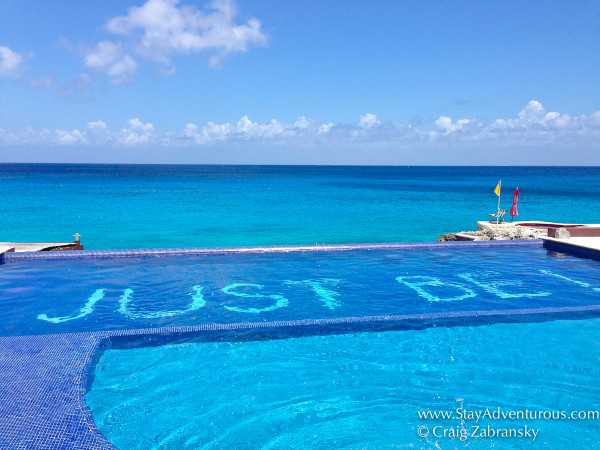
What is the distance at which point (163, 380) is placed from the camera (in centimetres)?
493

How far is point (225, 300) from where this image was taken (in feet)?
23.1

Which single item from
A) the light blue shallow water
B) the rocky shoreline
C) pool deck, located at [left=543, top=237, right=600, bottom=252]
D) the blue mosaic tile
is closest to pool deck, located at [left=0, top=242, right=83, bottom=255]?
the blue mosaic tile

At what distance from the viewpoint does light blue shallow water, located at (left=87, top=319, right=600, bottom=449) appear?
4137 millimetres

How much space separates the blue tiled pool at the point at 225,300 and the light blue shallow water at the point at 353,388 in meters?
0.15

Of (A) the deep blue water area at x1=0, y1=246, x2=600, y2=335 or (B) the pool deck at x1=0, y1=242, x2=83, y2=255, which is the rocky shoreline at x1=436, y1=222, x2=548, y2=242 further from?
(B) the pool deck at x1=0, y1=242, x2=83, y2=255

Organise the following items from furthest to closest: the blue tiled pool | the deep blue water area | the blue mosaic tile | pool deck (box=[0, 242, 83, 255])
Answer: pool deck (box=[0, 242, 83, 255]), the blue mosaic tile, the deep blue water area, the blue tiled pool

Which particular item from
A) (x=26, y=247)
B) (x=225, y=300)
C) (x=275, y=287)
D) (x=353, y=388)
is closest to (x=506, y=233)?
(x=275, y=287)

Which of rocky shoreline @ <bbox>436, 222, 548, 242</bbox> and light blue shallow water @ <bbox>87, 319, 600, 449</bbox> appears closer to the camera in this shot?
light blue shallow water @ <bbox>87, 319, 600, 449</bbox>

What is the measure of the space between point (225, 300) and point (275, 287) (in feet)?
3.43

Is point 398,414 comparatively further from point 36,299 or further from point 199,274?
point 36,299

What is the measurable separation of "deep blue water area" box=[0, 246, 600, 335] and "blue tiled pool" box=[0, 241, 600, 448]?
26mm

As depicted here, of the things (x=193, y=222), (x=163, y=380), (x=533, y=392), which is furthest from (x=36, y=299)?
(x=193, y=222)

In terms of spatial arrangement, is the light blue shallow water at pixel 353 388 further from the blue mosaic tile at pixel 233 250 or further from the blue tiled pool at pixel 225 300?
the blue mosaic tile at pixel 233 250

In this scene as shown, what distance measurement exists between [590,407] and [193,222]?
2194cm
